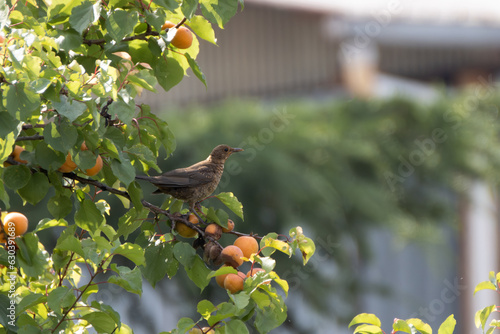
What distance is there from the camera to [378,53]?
21.6 ft

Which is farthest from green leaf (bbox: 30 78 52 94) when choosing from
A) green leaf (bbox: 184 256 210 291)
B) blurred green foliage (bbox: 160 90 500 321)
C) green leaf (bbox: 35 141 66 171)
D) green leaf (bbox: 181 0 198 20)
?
blurred green foliage (bbox: 160 90 500 321)

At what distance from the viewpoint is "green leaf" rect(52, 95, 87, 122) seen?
4.00ft

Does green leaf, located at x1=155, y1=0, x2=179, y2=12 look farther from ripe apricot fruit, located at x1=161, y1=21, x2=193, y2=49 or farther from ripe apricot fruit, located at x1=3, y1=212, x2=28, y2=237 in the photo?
ripe apricot fruit, located at x1=3, y1=212, x2=28, y2=237

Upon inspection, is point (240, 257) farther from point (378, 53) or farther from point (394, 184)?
point (378, 53)

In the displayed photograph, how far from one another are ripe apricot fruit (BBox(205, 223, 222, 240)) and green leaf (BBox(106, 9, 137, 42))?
1.64ft

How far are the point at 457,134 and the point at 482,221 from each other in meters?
1.88

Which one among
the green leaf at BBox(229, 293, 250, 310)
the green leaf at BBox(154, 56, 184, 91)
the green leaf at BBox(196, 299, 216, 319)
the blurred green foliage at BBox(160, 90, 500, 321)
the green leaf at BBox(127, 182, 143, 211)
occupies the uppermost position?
the green leaf at BBox(154, 56, 184, 91)

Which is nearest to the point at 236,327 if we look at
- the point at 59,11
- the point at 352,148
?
the point at 59,11

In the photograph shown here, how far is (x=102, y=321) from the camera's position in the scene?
1428 millimetres

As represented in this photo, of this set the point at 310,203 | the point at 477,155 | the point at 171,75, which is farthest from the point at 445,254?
the point at 171,75

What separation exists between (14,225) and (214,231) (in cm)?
45

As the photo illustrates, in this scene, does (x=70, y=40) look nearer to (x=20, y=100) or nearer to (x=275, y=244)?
(x=20, y=100)

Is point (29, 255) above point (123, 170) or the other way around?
the other way around

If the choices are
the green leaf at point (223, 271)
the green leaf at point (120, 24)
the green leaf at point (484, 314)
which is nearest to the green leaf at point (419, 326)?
the green leaf at point (484, 314)
